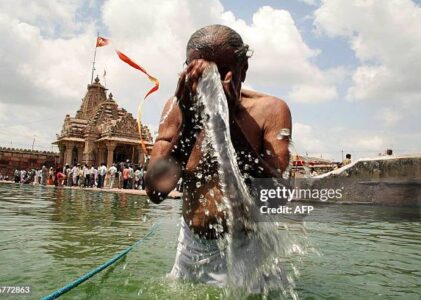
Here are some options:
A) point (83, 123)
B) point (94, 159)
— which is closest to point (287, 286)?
point (94, 159)

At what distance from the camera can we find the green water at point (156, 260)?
7.13 ft

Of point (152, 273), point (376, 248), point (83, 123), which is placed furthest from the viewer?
point (83, 123)

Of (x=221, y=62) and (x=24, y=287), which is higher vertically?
(x=221, y=62)

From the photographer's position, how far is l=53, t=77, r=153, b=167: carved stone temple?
98.3 feet

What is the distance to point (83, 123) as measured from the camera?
119ft

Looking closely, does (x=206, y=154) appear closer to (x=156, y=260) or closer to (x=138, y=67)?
(x=156, y=260)

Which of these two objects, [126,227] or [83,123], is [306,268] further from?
[83,123]

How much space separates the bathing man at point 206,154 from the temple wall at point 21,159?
37.3 metres

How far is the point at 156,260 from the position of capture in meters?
3.09

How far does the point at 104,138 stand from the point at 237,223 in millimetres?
28928

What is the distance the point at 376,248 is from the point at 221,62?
9.81ft

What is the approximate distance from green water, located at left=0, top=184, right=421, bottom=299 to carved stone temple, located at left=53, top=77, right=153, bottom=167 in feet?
81.7

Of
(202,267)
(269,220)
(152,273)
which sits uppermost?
(269,220)

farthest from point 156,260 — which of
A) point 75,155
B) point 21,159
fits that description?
point 21,159
